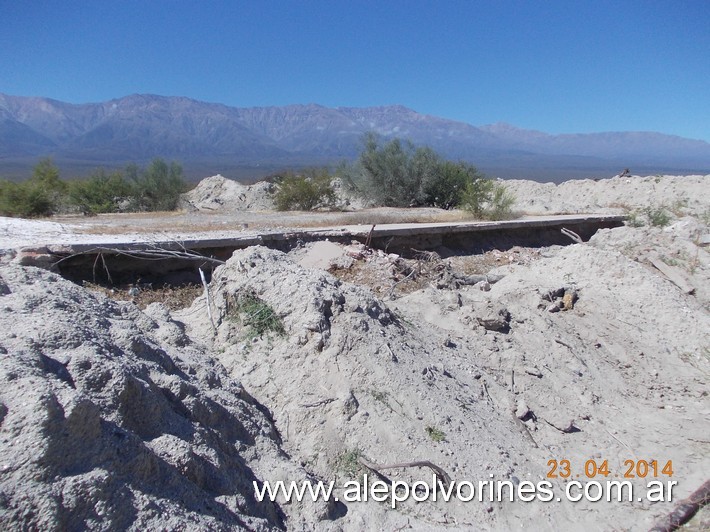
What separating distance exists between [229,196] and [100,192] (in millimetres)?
5873

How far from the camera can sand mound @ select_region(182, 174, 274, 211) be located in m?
21.1

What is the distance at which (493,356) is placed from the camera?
17.7ft

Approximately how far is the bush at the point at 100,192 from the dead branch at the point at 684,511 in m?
17.2

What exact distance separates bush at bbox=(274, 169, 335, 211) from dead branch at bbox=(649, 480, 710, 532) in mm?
14260

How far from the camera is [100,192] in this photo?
61.7 ft

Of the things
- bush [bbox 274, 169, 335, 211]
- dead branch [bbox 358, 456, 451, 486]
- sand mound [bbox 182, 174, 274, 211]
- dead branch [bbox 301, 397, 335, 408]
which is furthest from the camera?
sand mound [bbox 182, 174, 274, 211]

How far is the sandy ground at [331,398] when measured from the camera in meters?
2.36

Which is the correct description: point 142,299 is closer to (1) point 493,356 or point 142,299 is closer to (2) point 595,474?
(1) point 493,356

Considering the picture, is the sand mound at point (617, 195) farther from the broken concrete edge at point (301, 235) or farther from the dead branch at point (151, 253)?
the dead branch at point (151, 253)

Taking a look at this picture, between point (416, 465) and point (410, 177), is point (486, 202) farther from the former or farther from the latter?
point (416, 465)

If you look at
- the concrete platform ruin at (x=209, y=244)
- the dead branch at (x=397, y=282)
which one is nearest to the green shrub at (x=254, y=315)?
the concrete platform ruin at (x=209, y=244)

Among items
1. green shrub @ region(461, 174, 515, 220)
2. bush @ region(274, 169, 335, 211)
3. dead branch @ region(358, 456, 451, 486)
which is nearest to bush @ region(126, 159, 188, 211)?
bush @ region(274, 169, 335, 211)

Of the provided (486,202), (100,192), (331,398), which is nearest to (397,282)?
(331,398)

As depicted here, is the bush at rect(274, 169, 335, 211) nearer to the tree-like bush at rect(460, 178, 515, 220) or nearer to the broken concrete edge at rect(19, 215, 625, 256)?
the tree-like bush at rect(460, 178, 515, 220)
